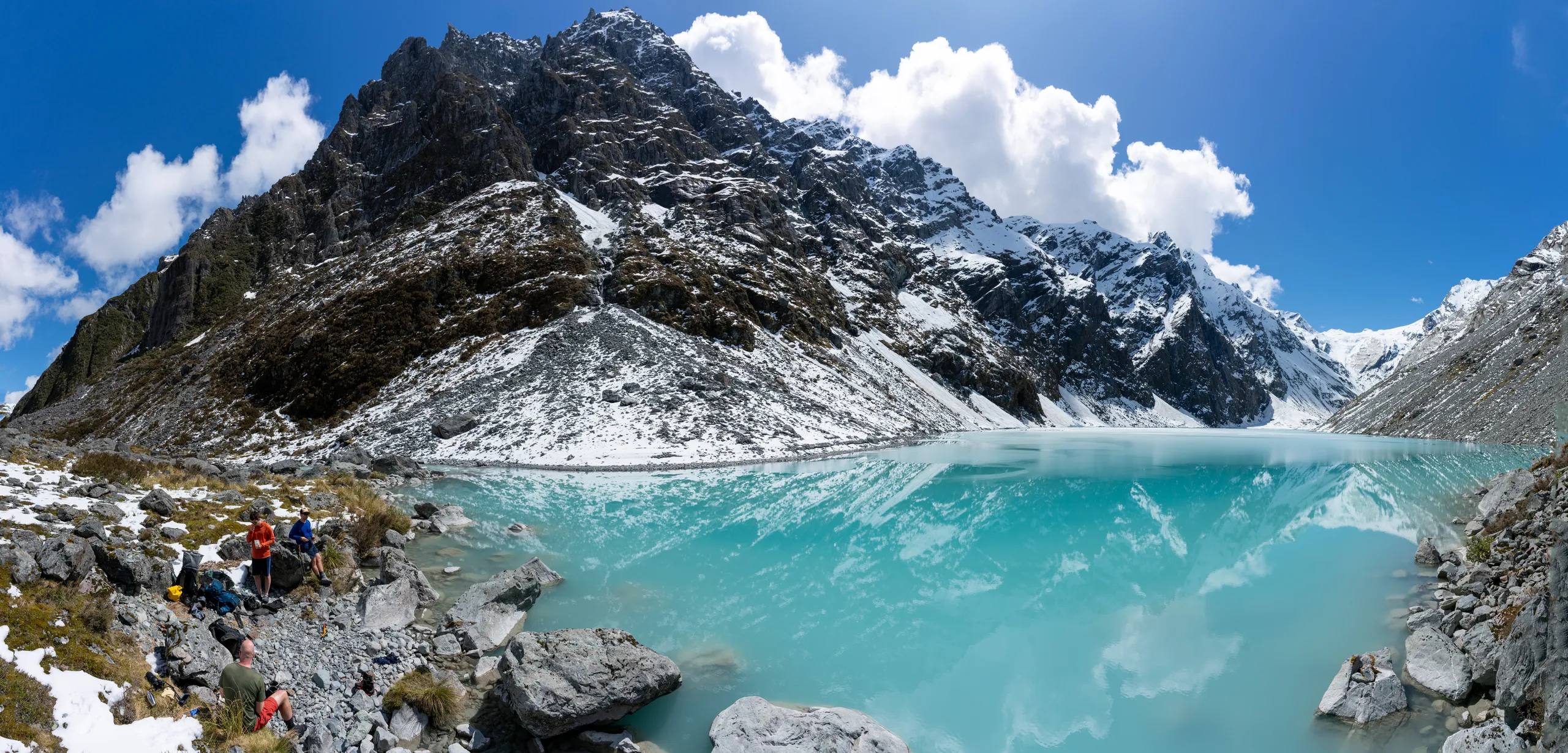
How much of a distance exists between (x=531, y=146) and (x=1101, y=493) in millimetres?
138528

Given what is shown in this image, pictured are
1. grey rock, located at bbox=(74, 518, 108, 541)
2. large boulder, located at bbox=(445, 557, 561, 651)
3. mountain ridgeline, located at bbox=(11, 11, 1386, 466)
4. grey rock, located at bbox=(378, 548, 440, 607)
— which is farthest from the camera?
mountain ridgeline, located at bbox=(11, 11, 1386, 466)

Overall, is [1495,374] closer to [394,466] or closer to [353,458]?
[394,466]

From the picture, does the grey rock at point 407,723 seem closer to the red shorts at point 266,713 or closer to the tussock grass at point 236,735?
the tussock grass at point 236,735

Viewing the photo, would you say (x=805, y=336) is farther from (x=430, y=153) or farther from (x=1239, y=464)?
(x=430, y=153)

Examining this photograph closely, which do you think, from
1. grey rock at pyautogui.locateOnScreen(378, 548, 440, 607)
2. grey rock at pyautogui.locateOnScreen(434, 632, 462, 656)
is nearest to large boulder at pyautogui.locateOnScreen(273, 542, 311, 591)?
grey rock at pyautogui.locateOnScreen(378, 548, 440, 607)

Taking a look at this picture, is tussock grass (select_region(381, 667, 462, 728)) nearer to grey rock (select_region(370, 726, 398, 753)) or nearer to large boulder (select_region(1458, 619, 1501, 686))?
grey rock (select_region(370, 726, 398, 753))

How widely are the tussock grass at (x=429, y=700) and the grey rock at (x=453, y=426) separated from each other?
45.3 meters

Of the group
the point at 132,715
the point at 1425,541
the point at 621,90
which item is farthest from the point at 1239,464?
the point at 621,90

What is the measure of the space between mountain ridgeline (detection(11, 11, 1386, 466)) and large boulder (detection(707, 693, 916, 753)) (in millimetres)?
38060

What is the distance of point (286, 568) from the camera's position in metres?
14.1

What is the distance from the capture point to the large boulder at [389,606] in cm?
1366

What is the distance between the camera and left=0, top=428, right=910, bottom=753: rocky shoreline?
969 centimetres

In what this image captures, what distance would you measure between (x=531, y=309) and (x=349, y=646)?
2555 inches

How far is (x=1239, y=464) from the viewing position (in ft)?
179
